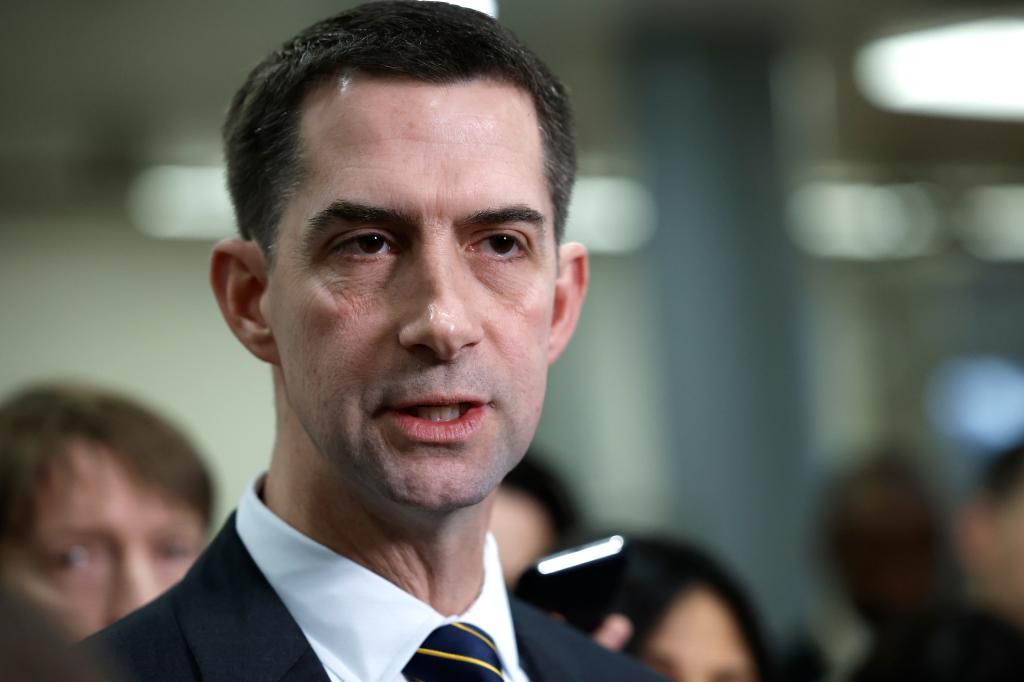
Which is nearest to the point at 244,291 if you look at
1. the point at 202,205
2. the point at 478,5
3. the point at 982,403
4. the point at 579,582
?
the point at 579,582

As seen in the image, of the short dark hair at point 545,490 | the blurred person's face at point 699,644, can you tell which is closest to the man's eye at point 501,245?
the blurred person's face at point 699,644

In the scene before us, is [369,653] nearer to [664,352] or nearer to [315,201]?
[315,201]

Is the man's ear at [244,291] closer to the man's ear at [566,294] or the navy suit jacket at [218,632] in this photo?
the navy suit jacket at [218,632]

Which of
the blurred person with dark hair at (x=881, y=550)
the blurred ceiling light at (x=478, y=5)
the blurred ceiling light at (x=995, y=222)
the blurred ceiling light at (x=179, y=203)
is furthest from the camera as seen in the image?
the blurred ceiling light at (x=995, y=222)

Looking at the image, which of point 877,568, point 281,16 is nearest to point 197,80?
point 281,16

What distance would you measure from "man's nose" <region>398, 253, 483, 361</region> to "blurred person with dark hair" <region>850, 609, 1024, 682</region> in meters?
1.49

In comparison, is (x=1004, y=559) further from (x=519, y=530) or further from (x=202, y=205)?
(x=202, y=205)

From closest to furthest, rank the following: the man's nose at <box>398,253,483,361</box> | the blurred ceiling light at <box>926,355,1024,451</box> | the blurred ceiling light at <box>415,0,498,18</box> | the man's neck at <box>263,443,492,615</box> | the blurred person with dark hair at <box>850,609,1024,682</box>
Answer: the man's nose at <box>398,253,483,361</box> → the man's neck at <box>263,443,492,615</box> → the blurred ceiling light at <box>415,0,498,18</box> → the blurred person with dark hair at <box>850,609,1024,682</box> → the blurred ceiling light at <box>926,355,1024,451</box>

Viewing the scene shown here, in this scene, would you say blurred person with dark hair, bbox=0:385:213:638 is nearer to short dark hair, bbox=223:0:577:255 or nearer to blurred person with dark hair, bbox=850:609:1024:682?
short dark hair, bbox=223:0:577:255

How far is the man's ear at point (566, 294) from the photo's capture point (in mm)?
1671

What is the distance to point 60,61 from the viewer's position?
618 cm

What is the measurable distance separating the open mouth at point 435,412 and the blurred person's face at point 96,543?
2.38 ft

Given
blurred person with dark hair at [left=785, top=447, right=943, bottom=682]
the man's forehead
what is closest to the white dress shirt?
the man's forehead

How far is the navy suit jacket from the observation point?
141 centimetres
